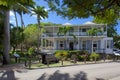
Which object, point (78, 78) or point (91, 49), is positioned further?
point (91, 49)

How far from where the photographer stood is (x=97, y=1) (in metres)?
6.80

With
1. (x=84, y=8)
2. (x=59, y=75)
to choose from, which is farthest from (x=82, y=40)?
(x=84, y=8)

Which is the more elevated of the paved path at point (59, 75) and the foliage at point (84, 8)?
the foliage at point (84, 8)

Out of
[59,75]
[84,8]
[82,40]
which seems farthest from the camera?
[82,40]

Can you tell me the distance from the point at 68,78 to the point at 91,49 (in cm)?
3092

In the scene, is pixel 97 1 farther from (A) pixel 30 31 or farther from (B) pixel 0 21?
(A) pixel 30 31

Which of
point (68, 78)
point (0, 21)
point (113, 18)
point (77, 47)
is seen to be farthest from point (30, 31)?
point (113, 18)

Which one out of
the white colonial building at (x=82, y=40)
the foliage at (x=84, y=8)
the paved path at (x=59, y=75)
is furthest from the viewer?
the white colonial building at (x=82, y=40)

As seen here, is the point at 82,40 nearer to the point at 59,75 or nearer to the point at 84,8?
the point at 59,75

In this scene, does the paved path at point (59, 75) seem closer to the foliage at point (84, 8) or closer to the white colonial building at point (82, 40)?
the foliage at point (84, 8)

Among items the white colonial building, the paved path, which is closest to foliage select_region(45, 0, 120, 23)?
the paved path

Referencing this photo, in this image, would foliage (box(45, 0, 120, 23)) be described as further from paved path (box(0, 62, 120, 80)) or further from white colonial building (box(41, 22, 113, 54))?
white colonial building (box(41, 22, 113, 54))

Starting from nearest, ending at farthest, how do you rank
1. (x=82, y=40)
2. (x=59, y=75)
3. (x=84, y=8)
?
(x=84, y=8)
(x=59, y=75)
(x=82, y=40)

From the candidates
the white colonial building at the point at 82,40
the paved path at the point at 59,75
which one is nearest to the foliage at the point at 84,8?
the paved path at the point at 59,75
